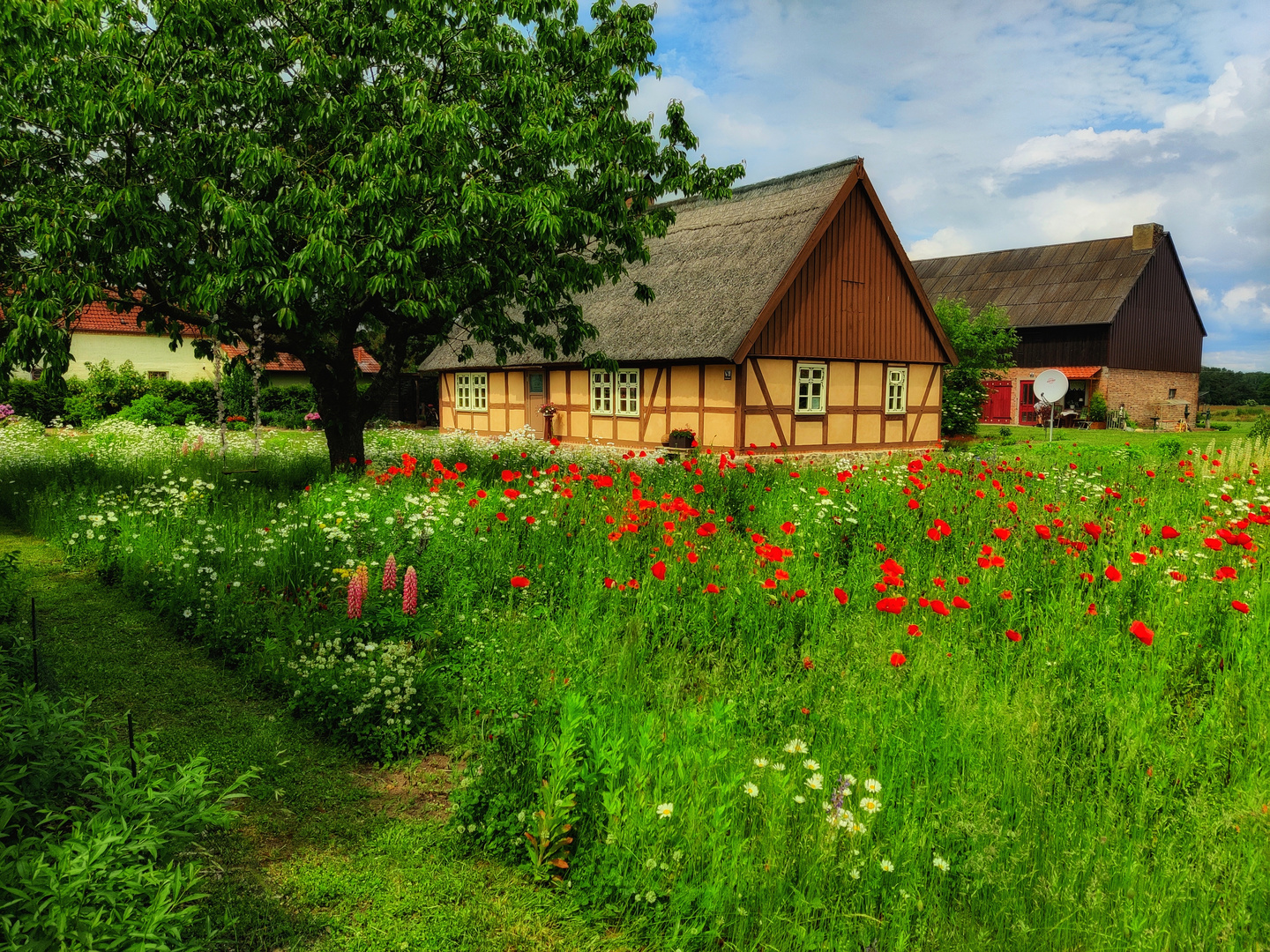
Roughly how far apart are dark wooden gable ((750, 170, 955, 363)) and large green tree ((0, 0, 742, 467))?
6.04 meters

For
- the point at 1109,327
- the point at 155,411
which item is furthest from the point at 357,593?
the point at 1109,327

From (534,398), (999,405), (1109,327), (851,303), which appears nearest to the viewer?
(851,303)

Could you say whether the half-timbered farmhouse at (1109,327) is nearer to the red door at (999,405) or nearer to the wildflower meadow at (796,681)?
the red door at (999,405)

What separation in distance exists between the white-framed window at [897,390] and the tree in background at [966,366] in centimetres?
498

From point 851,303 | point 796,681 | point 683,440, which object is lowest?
point 796,681

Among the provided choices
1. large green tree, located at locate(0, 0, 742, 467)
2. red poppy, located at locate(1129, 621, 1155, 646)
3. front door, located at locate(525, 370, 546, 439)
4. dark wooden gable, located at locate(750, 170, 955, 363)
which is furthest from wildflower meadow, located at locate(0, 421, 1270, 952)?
front door, located at locate(525, 370, 546, 439)

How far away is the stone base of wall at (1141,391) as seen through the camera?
31.6m

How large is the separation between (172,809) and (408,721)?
Result: 1.37 m

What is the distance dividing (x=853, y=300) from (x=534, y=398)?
25.8ft

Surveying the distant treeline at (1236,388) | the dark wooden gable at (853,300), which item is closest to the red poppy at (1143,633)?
the dark wooden gable at (853,300)

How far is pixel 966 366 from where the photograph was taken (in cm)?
2431

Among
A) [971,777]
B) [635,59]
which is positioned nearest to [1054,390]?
[635,59]

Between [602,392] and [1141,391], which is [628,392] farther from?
[1141,391]

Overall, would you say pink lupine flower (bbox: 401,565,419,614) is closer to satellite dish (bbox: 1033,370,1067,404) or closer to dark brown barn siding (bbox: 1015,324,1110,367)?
satellite dish (bbox: 1033,370,1067,404)
